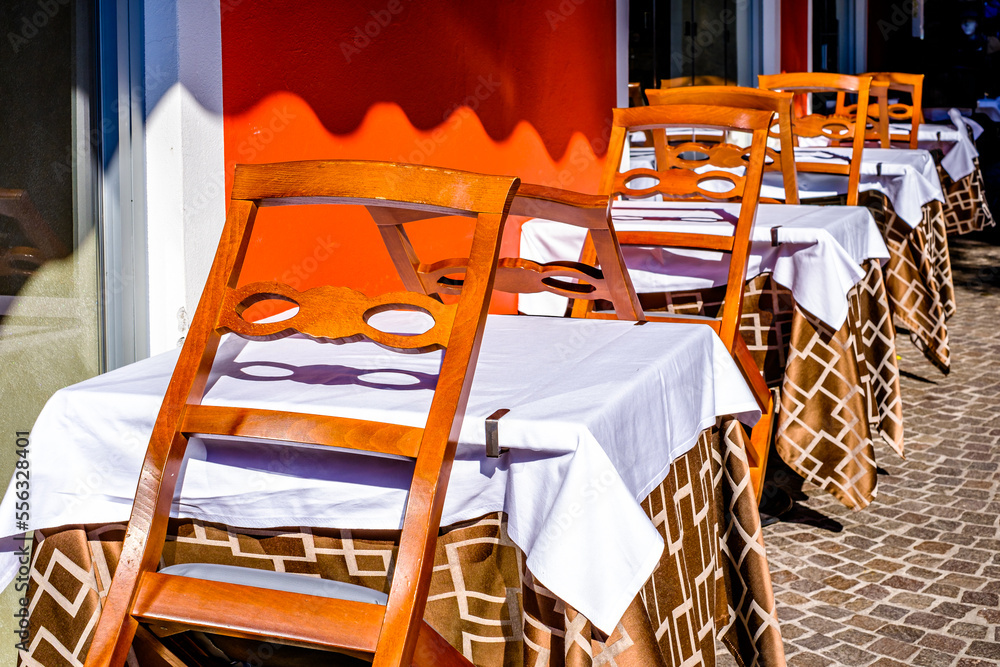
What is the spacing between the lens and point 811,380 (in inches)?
132

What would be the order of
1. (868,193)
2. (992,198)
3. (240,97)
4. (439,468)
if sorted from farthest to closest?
(992,198)
(868,193)
(240,97)
(439,468)

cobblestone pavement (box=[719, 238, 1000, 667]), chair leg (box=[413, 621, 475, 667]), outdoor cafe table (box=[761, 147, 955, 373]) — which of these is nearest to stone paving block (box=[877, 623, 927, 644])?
cobblestone pavement (box=[719, 238, 1000, 667])

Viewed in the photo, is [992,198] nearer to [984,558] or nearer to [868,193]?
[868,193]

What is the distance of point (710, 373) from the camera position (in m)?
2.12

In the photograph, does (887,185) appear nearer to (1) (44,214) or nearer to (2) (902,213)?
(2) (902,213)

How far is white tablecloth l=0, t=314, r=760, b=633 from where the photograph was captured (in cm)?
142

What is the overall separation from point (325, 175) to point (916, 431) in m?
4.17

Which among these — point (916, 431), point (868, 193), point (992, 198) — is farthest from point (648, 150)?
point (992, 198)

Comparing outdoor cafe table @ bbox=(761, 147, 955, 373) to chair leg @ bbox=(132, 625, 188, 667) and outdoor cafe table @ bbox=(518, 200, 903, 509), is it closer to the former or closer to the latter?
outdoor cafe table @ bbox=(518, 200, 903, 509)

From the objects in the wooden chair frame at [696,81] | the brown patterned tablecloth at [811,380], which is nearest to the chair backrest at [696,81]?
the wooden chair frame at [696,81]

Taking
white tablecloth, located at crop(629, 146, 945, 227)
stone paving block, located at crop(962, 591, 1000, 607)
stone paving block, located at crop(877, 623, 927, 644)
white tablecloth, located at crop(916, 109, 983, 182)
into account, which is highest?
white tablecloth, located at crop(916, 109, 983, 182)

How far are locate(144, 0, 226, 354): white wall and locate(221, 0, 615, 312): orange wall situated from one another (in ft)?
0.20

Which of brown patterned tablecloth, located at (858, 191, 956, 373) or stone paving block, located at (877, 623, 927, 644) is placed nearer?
stone paving block, located at (877, 623, 927, 644)

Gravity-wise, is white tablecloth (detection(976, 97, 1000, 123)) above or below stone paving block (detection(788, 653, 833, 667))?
above
